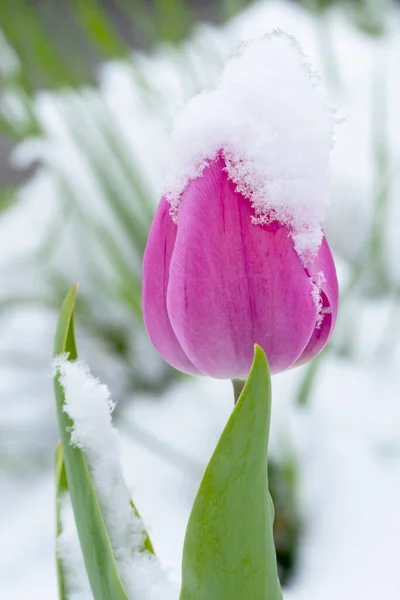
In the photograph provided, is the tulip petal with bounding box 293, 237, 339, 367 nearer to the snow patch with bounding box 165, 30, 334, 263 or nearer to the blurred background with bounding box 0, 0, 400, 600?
the snow patch with bounding box 165, 30, 334, 263

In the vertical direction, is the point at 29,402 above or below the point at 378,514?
above

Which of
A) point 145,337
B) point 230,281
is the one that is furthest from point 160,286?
point 145,337

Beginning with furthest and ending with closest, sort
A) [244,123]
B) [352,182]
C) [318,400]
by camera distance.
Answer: [352,182] < [318,400] < [244,123]

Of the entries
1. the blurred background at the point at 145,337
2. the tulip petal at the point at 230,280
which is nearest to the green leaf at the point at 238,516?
the tulip petal at the point at 230,280

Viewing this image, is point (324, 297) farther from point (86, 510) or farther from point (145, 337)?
point (145, 337)

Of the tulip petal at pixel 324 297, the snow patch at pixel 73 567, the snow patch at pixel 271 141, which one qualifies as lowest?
the snow patch at pixel 73 567

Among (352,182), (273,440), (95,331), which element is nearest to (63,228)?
(95,331)

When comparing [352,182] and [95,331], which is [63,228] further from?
[352,182]

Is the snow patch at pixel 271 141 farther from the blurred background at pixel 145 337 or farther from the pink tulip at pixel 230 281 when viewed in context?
the blurred background at pixel 145 337

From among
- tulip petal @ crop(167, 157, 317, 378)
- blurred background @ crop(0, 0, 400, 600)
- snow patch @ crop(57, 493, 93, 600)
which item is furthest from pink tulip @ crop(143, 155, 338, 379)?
blurred background @ crop(0, 0, 400, 600)
